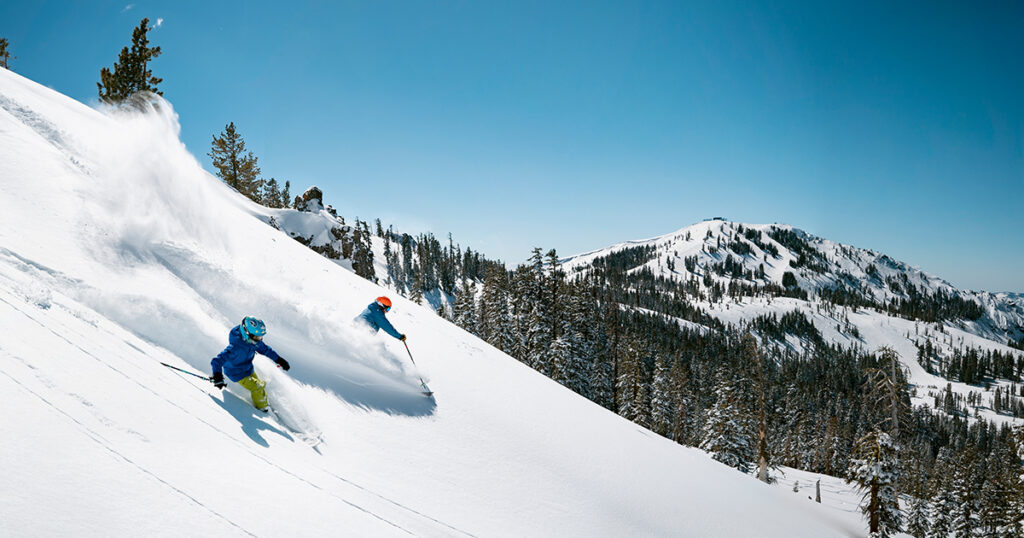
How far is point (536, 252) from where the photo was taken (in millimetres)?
38875

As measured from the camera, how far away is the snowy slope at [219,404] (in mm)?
3889

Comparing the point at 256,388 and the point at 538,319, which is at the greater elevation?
the point at 538,319

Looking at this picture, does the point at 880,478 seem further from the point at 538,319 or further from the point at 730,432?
the point at 538,319

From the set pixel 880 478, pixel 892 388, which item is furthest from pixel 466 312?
pixel 892 388

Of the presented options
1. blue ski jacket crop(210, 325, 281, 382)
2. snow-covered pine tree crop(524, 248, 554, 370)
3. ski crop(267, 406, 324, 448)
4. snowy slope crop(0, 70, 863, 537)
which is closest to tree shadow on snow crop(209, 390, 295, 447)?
snowy slope crop(0, 70, 863, 537)

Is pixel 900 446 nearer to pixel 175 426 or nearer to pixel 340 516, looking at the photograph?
pixel 340 516

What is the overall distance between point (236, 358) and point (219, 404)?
723mm

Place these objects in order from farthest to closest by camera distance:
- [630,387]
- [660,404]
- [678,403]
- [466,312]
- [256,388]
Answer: [466,312], [678,403], [630,387], [660,404], [256,388]

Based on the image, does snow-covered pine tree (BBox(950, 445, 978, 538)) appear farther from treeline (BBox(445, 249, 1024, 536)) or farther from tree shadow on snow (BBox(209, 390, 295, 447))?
tree shadow on snow (BBox(209, 390, 295, 447))

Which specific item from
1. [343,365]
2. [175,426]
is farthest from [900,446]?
[175,426]

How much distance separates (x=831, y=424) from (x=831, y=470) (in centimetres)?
817

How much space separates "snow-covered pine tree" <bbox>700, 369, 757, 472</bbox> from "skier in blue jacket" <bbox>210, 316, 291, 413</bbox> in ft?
124

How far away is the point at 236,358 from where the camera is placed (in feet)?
21.2

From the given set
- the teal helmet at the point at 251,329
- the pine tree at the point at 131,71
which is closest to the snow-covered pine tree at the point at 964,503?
the teal helmet at the point at 251,329
